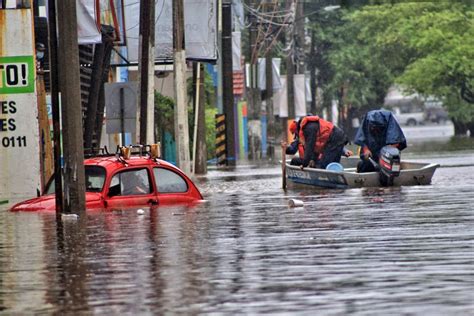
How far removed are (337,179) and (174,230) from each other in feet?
37.4

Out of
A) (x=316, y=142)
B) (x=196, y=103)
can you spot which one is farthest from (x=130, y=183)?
(x=196, y=103)

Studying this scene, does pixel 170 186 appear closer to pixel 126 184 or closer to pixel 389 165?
pixel 126 184

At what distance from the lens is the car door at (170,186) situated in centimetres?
2319

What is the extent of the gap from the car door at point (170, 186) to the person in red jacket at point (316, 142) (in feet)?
22.2

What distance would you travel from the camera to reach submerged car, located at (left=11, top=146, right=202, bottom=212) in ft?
74.6

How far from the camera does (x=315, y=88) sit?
301 feet

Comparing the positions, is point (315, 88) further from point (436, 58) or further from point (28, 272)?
point (28, 272)

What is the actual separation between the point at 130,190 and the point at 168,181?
776 mm

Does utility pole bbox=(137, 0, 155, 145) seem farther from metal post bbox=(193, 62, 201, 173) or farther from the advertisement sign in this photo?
metal post bbox=(193, 62, 201, 173)

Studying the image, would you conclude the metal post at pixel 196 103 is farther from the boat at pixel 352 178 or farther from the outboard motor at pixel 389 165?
the outboard motor at pixel 389 165

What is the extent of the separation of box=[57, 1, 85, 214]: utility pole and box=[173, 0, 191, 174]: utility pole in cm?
1530

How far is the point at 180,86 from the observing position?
38.5 meters

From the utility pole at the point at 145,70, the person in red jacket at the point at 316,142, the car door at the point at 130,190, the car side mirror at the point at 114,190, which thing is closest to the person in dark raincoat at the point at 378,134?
the person in red jacket at the point at 316,142

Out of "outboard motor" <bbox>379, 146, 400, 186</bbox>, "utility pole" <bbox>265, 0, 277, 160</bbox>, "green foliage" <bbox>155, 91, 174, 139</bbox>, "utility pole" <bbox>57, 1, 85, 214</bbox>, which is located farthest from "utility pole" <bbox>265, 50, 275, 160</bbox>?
"utility pole" <bbox>57, 1, 85, 214</bbox>
